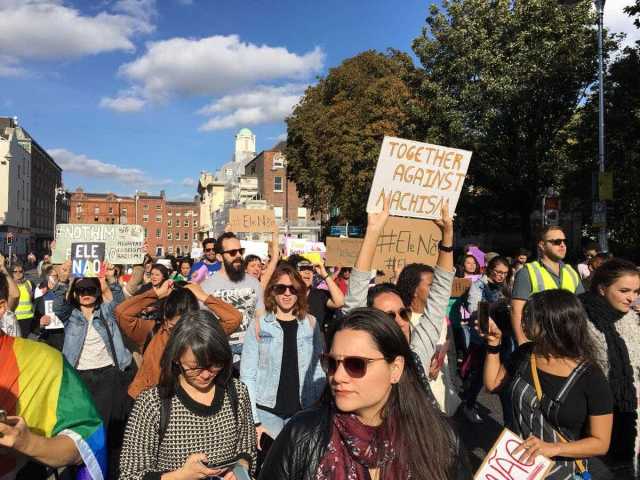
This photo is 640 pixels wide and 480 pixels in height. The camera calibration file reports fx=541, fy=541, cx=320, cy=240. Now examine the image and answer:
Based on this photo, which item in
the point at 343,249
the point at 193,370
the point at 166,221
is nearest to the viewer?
the point at 193,370

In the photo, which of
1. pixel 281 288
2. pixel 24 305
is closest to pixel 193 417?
pixel 281 288

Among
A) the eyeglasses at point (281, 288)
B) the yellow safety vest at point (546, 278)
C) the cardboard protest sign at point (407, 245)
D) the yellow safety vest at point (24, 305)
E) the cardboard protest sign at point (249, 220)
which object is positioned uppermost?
the cardboard protest sign at point (249, 220)

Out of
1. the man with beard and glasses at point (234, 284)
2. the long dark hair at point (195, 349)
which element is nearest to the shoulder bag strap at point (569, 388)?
the long dark hair at point (195, 349)

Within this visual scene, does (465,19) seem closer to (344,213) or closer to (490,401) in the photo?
(344,213)

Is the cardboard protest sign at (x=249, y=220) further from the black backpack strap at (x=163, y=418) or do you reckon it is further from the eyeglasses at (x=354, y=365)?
the eyeglasses at (x=354, y=365)

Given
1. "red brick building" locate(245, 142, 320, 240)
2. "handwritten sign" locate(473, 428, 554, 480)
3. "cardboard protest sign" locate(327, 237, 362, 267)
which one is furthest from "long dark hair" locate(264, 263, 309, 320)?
"red brick building" locate(245, 142, 320, 240)

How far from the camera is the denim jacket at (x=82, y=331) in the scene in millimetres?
4961

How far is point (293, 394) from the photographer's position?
371 cm

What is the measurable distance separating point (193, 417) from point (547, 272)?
3.25 meters

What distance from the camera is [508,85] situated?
62.5 feet

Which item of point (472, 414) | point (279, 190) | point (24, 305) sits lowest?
point (472, 414)

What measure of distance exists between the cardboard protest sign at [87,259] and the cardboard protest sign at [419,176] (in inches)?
162

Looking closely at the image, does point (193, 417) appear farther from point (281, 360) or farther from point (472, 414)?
point (472, 414)

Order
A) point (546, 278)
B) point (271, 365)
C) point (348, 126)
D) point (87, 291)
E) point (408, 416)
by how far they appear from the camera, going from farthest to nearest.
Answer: point (348, 126) → point (87, 291) → point (546, 278) → point (271, 365) → point (408, 416)
